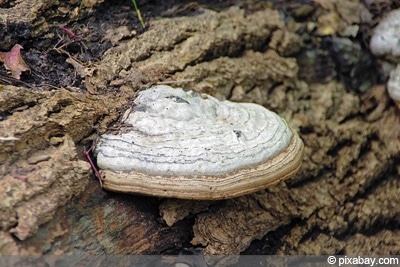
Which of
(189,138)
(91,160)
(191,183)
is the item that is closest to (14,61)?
(91,160)

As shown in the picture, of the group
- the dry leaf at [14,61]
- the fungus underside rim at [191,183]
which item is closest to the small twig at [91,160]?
the fungus underside rim at [191,183]

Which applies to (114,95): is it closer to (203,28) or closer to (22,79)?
(22,79)

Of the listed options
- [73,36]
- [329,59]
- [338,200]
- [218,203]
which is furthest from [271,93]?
[73,36]

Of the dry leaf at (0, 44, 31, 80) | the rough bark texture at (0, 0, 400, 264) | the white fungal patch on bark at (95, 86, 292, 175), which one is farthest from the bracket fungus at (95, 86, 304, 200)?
the dry leaf at (0, 44, 31, 80)

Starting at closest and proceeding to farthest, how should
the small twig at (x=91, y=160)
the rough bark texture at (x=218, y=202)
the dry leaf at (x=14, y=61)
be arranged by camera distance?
1. the rough bark texture at (x=218, y=202)
2. the small twig at (x=91, y=160)
3. the dry leaf at (x=14, y=61)

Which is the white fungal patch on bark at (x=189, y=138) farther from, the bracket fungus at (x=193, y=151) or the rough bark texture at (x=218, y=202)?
the rough bark texture at (x=218, y=202)

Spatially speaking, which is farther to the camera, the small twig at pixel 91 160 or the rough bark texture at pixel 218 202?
the small twig at pixel 91 160

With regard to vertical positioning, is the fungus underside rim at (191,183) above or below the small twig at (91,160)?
below

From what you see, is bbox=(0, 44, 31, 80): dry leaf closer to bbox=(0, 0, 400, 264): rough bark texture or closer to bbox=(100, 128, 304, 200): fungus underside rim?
bbox=(0, 0, 400, 264): rough bark texture
